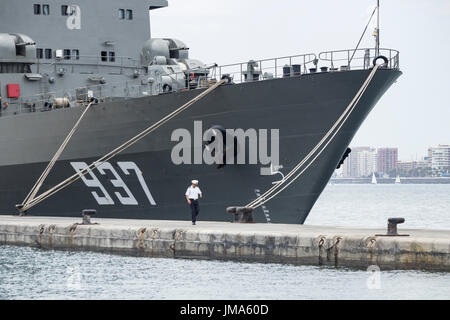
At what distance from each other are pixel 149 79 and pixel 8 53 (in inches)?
196

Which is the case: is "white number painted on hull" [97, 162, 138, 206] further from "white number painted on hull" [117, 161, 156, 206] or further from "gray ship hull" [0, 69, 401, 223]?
"white number painted on hull" [117, 161, 156, 206]

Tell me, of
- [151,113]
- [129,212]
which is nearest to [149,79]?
[151,113]

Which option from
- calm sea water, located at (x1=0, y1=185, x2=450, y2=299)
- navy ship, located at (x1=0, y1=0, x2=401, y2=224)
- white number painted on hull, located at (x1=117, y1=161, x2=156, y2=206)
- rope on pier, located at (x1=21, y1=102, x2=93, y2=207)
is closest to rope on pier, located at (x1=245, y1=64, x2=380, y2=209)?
navy ship, located at (x1=0, y1=0, x2=401, y2=224)

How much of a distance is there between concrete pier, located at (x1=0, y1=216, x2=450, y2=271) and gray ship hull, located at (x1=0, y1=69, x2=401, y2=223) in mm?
2396

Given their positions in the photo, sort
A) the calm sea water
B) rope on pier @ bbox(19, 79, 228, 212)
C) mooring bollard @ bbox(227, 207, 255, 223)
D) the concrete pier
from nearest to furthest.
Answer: the calm sea water < the concrete pier < mooring bollard @ bbox(227, 207, 255, 223) < rope on pier @ bbox(19, 79, 228, 212)

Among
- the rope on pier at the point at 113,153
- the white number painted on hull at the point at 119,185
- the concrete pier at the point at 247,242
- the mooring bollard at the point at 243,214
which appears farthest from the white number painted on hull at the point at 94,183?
the mooring bollard at the point at 243,214

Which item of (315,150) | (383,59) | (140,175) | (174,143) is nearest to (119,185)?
(140,175)

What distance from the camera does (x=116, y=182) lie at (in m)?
31.6

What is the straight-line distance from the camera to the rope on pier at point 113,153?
2967cm

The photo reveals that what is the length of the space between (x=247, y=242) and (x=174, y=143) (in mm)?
6851

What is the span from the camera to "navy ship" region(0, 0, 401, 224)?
28.7m
